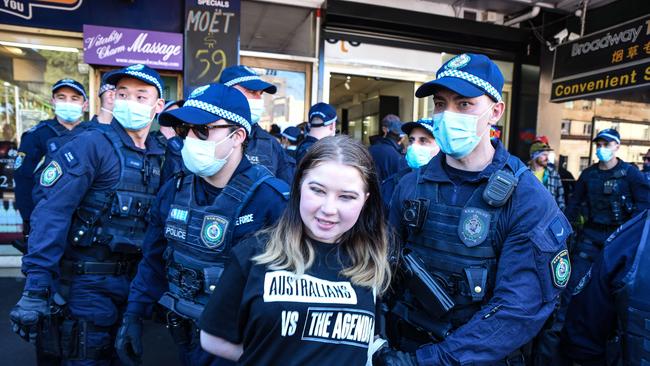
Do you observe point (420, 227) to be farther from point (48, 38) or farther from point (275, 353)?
point (48, 38)

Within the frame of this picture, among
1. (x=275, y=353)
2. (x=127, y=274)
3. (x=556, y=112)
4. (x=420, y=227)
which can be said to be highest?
Answer: (x=556, y=112)

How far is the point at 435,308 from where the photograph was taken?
5.41ft

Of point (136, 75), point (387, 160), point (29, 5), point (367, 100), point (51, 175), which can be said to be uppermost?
point (29, 5)

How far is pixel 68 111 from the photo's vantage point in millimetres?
4500

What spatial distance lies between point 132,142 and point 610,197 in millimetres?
5800

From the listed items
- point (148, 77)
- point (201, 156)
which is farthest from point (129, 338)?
point (148, 77)

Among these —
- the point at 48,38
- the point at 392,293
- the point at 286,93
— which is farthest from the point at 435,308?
the point at 48,38

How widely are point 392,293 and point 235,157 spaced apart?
0.98 meters

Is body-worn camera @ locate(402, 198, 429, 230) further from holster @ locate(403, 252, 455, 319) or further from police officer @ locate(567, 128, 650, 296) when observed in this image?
police officer @ locate(567, 128, 650, 296)

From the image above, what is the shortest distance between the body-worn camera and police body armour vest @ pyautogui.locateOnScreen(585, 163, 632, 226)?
192 inches

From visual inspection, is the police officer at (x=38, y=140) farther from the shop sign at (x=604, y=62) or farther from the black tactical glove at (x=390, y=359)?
the shop sign at (x=604, y=62)

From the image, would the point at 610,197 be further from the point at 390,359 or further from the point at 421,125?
the point at 390,359

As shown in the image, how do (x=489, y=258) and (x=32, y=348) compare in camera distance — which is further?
(x=32, y=348)

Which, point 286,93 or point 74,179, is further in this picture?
point 286,93
